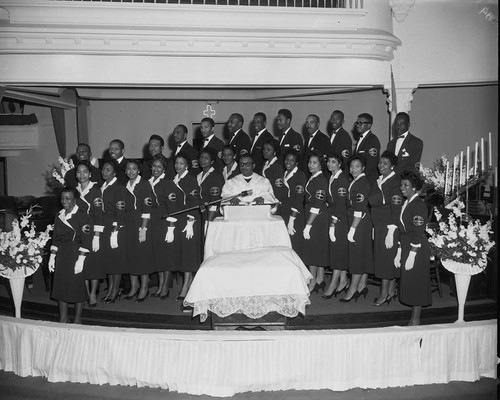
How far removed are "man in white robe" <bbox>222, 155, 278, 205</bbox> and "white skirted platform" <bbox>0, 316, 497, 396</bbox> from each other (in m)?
2.54

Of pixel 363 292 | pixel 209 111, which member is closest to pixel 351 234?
pixel 363 292

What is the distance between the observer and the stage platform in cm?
719

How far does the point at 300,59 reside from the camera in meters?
9.88

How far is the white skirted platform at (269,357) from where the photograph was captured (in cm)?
546

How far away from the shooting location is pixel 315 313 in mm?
7262

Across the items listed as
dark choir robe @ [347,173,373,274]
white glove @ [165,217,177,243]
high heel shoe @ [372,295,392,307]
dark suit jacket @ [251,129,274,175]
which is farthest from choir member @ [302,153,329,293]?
white glove @ [165,217,177,243]

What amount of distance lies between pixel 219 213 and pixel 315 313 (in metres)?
2.17

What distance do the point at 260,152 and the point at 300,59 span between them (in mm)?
1681

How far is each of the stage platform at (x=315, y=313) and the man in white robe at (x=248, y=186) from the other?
1.51 meters

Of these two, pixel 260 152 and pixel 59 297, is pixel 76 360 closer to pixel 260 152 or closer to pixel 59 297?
pixel 59 297

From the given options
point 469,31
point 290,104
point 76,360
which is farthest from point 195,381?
point 290,104

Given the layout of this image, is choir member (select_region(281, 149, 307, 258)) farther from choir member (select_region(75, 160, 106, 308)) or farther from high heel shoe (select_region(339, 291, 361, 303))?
choir member (select_region(75, 160, 106, 308))

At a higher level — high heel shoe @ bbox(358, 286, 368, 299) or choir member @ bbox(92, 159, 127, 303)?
choir member @ bbox(92, 159, 127, 303)

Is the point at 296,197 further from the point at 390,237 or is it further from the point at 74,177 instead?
the point at 74,177
